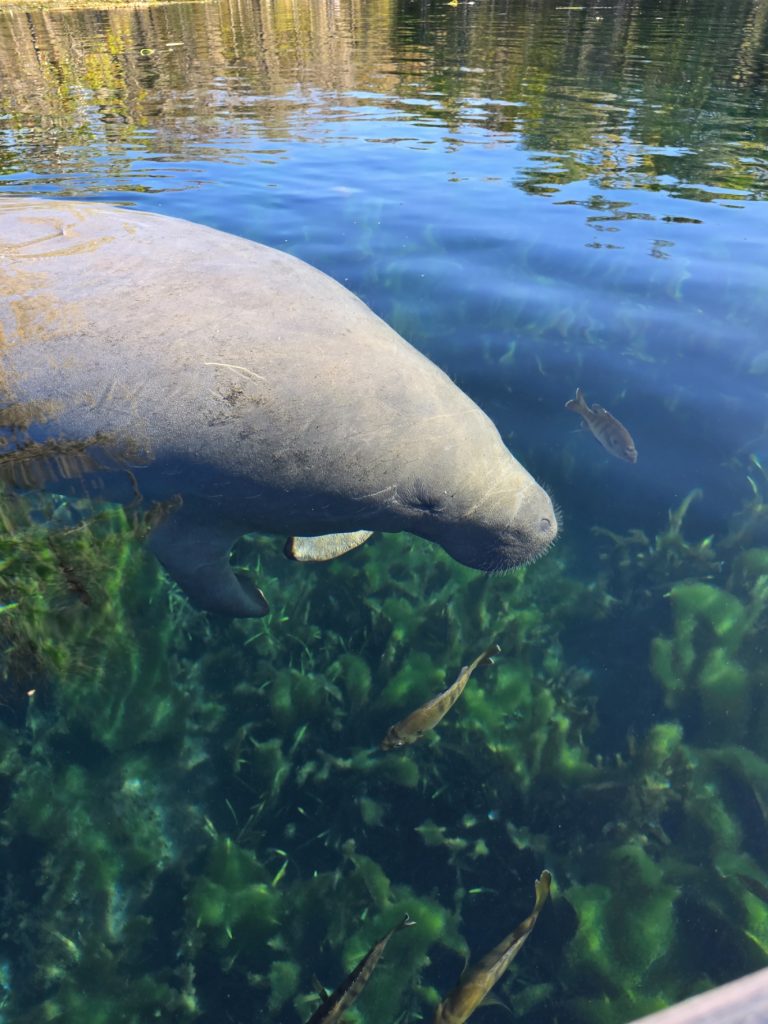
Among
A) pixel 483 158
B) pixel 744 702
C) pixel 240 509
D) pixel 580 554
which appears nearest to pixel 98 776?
pixel 240 509

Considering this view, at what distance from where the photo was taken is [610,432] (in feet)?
17.7

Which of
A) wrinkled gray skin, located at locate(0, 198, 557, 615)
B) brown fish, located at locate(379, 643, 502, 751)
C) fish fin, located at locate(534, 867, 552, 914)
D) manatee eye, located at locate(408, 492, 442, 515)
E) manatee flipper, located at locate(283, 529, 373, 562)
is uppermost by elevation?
wrinkled gray skin, located at locate(0, 198, 557, 615)

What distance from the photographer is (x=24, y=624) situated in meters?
3.86

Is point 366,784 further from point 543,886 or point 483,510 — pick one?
point 483,510

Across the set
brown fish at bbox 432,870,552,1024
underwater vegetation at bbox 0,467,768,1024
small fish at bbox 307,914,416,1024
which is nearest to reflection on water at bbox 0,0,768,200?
underwater vegetation at bbox 0,467,768,1024

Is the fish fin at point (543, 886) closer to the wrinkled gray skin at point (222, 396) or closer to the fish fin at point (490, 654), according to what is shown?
the fish fin at point (490, 654)

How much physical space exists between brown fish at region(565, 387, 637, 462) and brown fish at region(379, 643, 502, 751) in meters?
2.30

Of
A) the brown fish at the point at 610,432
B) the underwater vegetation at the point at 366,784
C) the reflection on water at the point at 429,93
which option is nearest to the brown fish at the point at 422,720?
the underwater vegetation at the point at 366,784

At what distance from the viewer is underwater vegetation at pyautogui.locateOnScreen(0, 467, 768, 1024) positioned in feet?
11.2

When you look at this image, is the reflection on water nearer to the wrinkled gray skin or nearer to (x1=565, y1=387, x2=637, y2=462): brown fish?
(x1=565, y1=387, x2=637, y2=462): brown fish

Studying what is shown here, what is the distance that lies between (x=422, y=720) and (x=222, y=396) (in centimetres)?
205

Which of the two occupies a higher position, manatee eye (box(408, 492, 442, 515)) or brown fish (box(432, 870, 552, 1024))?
manatee eye (box(408, 492, 442, 515))

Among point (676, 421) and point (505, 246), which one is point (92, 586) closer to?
point (676, 421)

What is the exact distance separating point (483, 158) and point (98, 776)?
12047mm
